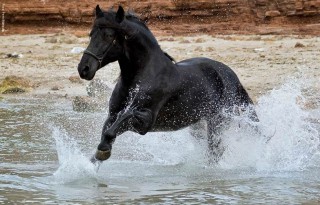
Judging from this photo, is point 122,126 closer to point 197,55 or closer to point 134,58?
point 134,58

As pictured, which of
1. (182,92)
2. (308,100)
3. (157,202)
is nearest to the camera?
(157,202)

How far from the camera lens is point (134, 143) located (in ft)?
32.8

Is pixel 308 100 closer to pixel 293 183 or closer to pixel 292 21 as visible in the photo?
pixel 293 183

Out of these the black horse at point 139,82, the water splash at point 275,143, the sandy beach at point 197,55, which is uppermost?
the sandy beach at point 197,55

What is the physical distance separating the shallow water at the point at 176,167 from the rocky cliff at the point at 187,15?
51.0 ft

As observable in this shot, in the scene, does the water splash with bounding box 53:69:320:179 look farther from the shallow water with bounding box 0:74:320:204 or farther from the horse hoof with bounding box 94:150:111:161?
the horse hoof with bounding box 94:150:111:161

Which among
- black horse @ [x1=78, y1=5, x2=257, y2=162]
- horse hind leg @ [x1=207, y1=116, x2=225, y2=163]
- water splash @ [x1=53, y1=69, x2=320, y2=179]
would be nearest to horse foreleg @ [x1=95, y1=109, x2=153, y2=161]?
black horse @ [x1=78, y1=5, x2=257, y2=162]

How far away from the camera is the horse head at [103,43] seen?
7.07m

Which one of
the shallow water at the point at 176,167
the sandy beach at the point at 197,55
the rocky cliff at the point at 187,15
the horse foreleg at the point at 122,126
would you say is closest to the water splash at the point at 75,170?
the shallow water at the point at 176,167

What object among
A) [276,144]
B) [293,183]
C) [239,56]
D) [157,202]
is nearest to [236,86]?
[276,144]

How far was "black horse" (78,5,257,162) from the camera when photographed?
7215mm

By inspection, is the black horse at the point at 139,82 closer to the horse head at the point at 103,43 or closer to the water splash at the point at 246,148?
the horse head at the point at 103,43

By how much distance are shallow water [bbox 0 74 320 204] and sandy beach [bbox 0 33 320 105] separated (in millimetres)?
4157

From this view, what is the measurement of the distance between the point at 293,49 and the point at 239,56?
4.47 feet
